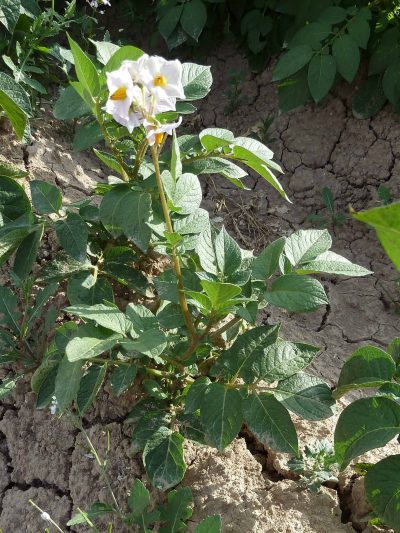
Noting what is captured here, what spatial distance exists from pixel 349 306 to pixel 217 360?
1.09 m

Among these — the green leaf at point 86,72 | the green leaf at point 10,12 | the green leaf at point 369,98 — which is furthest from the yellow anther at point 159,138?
the green leaf at point 369,98

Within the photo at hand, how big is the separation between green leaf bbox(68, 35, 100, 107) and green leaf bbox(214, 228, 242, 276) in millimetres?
432

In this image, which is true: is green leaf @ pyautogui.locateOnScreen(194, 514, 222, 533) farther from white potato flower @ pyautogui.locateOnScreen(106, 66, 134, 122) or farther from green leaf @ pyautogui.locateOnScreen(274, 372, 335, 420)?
white potato flower @ pyautogui.locateOnScreen(106, 66, 134, 122)

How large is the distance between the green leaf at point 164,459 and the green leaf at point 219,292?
375mm

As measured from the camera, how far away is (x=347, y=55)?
2.70 m

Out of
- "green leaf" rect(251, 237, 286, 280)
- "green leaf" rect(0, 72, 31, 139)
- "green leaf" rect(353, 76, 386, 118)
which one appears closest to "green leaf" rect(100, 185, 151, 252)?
"green leaf" rect(251, 237, 286, 280)

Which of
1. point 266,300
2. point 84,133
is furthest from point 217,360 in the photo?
point 84,133

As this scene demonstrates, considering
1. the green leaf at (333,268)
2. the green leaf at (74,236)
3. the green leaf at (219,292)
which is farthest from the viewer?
the green leaf at (74,236)

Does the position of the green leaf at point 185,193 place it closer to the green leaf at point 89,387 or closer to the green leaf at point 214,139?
the green leaf at point 214,139

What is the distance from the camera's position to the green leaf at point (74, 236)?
Answer: 1.66m

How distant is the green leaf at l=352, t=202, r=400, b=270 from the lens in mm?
847

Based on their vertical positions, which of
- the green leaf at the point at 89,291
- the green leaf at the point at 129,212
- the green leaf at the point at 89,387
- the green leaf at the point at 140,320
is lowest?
the green leaf at the point at 89,387

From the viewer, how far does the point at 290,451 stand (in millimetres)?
1410

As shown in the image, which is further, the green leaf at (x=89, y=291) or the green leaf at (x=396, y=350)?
the green leaf at (x=89, y=291)
